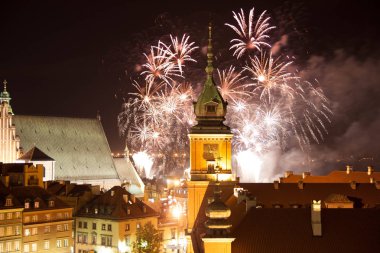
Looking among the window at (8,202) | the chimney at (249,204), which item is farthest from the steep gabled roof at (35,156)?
the chimney at (249,204)

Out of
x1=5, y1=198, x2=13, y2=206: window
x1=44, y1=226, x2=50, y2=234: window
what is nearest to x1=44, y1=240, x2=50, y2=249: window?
x1=44, y1=226, x2=50, y2=234: window

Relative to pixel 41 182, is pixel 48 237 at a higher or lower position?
lower

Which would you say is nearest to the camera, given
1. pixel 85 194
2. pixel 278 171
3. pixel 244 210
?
pixel 244 210

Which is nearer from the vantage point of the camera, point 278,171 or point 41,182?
point 41,182

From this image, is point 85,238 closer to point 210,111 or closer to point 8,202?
point 8,202

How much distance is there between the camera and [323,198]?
161ft

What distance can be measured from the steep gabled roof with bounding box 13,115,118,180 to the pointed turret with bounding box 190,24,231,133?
5044 cm

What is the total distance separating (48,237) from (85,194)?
31.5ft

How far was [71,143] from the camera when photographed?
345ft

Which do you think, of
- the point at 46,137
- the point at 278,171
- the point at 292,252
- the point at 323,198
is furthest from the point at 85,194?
the point at 292,252

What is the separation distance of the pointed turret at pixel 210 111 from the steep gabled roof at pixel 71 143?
5044 centimetres

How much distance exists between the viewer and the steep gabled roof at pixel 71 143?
329 feet

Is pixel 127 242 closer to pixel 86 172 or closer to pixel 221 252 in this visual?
pixel 86 172

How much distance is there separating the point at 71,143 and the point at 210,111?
55702 millimetres
